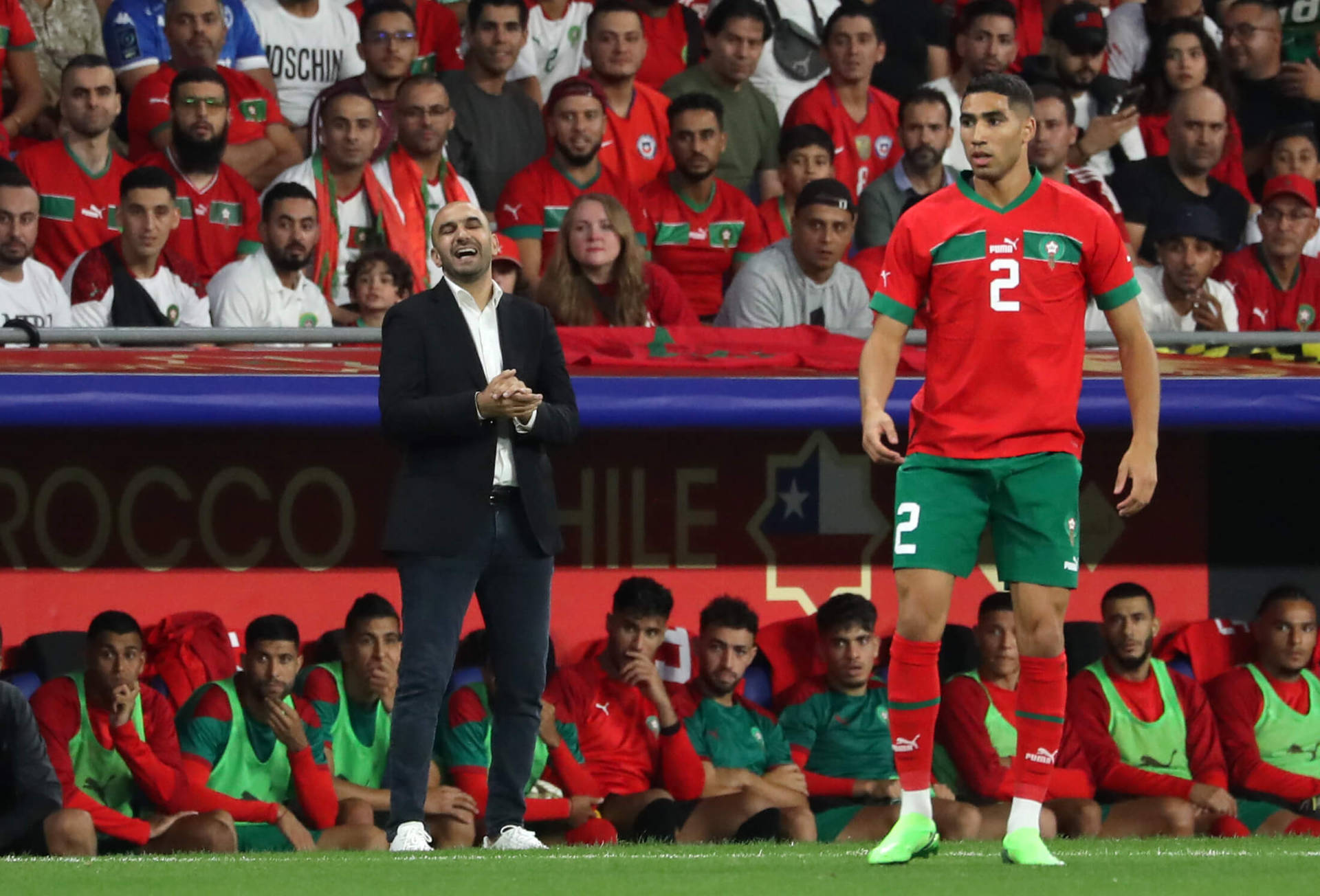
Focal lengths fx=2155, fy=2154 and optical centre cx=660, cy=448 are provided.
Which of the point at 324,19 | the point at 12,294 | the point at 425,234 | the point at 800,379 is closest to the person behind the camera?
the point at 800,379

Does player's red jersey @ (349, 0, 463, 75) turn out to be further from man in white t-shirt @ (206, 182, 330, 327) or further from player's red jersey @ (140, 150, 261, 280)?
man in white t-shirt @ (206, 182, 330, 327)

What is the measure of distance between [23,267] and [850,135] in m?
3.90

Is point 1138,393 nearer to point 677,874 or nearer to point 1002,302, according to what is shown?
point 1002,302

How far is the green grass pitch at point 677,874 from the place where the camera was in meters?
4.38

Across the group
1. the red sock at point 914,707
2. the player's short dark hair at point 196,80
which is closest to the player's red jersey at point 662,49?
the player's short dark hair at point 196,80

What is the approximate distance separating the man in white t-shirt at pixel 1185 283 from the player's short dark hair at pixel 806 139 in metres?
1.34

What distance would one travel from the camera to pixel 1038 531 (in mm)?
4832

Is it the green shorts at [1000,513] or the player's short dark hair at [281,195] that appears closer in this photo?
the green shorts at [1000,513]

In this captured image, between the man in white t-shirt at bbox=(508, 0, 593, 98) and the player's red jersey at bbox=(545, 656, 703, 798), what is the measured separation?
140 inches

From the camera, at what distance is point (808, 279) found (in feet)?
27.7

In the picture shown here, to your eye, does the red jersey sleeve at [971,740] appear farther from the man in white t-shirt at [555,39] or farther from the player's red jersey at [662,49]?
the player's red jersey at [662,49]

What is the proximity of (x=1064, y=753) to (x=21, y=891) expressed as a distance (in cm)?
426

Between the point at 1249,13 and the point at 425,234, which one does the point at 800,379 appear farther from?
the point at 1249,13

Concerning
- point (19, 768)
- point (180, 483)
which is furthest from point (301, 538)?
point (19, 768)
